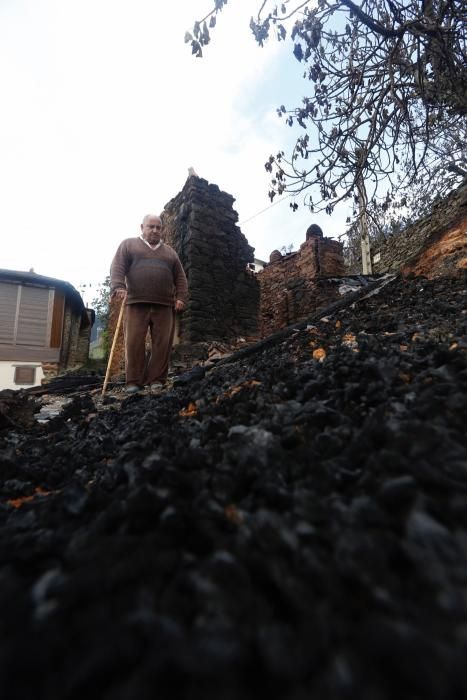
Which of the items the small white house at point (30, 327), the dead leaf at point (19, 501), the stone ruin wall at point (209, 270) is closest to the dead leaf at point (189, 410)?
the dead leaf at point (19, 501)

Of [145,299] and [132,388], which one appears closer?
[132,388]

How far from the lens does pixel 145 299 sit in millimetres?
4578

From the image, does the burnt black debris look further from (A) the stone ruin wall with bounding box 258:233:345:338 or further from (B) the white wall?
(B) the white wall

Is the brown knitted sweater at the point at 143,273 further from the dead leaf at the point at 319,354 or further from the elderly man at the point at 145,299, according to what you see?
the dead leaf at the point at 319,354

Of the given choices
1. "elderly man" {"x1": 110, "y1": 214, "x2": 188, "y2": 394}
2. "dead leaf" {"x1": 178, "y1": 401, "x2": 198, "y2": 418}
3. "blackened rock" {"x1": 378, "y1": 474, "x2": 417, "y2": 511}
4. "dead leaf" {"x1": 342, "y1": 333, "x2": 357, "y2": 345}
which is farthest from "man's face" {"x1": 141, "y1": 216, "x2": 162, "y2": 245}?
"blackened rock" {"x1": 378, "y1": 474, "x2": 417, "y2": 511}

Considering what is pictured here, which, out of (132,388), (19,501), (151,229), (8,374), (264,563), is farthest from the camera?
(8,374)

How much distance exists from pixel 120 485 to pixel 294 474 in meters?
0.63

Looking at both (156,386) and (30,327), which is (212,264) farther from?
(30,327)

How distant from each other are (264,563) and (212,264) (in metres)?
7.52

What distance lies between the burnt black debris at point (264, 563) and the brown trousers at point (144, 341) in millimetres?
2942

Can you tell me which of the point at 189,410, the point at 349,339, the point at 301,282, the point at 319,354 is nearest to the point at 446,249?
the point at 349,339

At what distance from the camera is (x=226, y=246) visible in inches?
324

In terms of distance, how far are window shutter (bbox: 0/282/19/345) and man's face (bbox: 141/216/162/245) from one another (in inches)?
498

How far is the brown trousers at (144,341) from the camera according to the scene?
14.9ft
